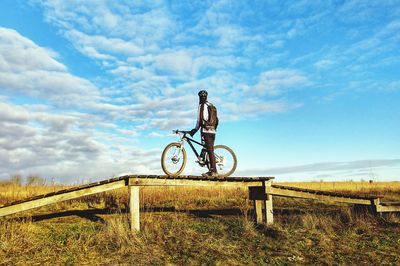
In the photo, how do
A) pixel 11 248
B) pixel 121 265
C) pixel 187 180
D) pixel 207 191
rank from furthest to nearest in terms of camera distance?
pixel 207 191 → pixel 187 180 → pixel 11 248 → pixel 121 265

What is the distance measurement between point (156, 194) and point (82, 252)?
252 inches

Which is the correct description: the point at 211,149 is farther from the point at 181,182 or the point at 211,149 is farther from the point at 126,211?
the point at 126,211

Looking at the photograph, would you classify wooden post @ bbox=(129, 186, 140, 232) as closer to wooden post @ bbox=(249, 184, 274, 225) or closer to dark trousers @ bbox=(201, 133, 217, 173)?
dark trousers @ bbox=(201, 133, 217, 173)

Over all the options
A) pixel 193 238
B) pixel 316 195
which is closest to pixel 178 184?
pixel 193 238

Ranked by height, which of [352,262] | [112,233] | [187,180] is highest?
[187,180]

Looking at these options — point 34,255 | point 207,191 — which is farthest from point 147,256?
point 207,191

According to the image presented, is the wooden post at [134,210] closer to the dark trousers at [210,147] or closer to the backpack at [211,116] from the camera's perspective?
the dark trousers at [210,147]

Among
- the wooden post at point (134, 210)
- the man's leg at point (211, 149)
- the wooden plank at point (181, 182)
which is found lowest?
the wooden post at point (134, 210)

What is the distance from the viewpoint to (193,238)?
8.59 metres

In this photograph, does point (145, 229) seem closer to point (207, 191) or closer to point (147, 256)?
point (147, 256)

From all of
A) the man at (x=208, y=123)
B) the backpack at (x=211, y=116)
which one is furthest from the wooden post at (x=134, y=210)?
the backpack at (x=211, y=116)

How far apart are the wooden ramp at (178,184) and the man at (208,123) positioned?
45.2 inches

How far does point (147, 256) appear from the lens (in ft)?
24.4

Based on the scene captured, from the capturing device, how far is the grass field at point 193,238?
292 inches
